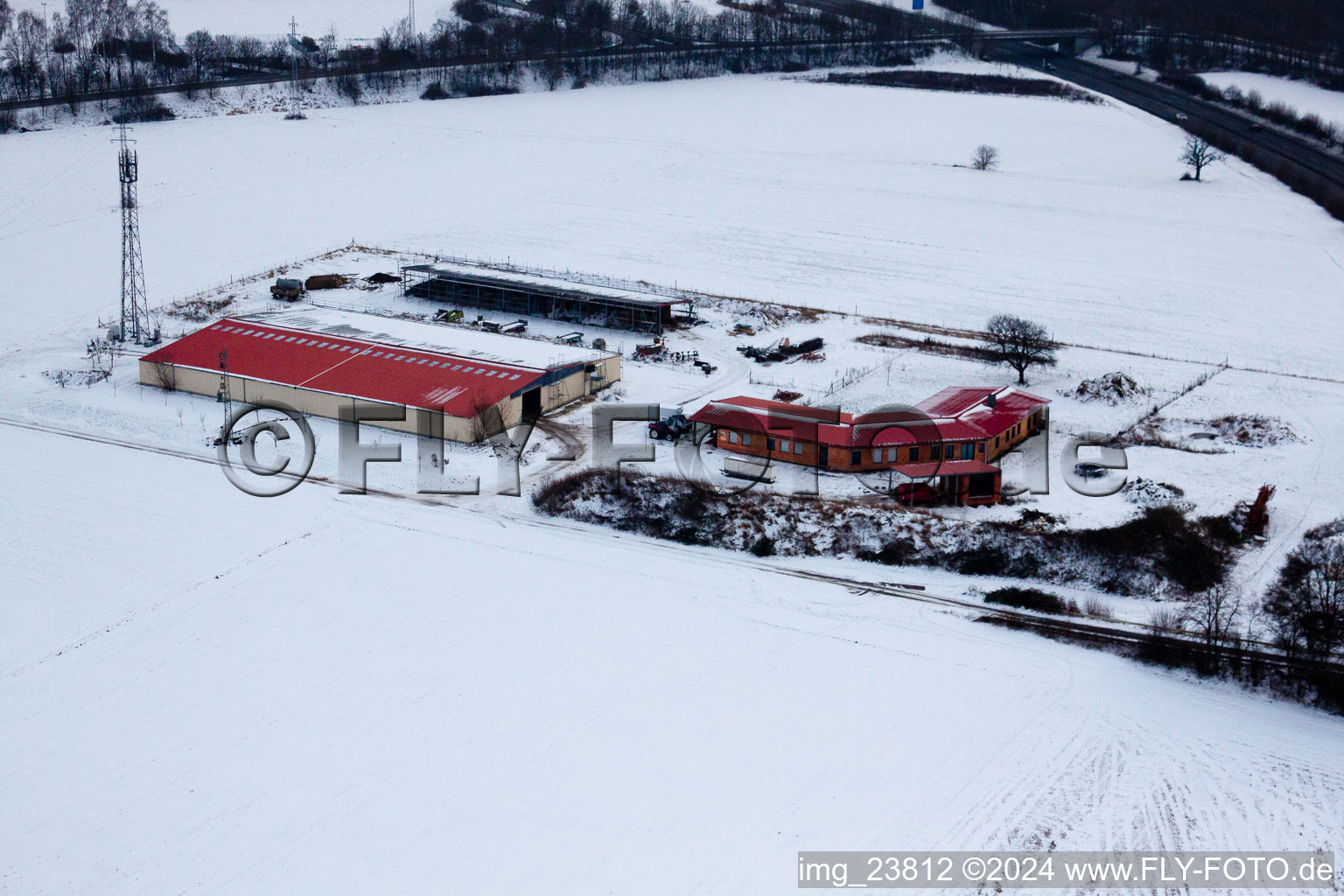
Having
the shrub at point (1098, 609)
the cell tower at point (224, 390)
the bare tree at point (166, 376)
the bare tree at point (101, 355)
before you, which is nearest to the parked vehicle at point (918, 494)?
the shrub at point (1098, 609)

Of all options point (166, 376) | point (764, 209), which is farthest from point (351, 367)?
point (764, 209)

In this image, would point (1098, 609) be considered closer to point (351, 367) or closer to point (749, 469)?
point (749, 469)

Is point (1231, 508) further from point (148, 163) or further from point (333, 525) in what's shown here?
point (148, 163)

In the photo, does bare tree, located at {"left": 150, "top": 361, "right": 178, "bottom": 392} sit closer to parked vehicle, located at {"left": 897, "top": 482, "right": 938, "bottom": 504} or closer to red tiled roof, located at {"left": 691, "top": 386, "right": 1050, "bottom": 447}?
red tiled roof, located at {"left": 691, "top": 386, "right": 1050, "bottom": 447}

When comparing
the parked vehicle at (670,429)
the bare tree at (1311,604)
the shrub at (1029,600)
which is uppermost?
the parked vehicle at (670,429)

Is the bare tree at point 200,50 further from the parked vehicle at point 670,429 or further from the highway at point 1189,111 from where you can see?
the parked vehicle at point 670,429

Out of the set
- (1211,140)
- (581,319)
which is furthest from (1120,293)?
(1211,140)
